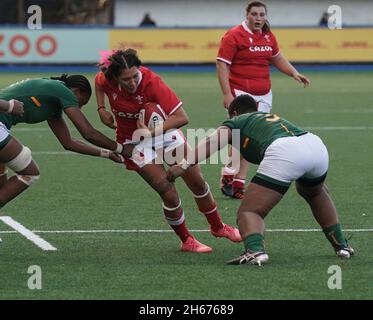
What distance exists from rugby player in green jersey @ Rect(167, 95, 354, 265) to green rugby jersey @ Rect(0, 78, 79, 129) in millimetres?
1193

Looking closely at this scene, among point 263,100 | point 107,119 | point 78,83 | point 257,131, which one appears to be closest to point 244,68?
point 263,100

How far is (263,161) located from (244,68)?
456cm

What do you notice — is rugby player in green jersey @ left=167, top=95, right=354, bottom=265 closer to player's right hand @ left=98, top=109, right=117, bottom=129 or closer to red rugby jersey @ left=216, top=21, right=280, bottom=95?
player's right hand @ left=98, top=109, right=117, bottom=129

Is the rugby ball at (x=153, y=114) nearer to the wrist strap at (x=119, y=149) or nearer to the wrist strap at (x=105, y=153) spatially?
the wrist strap at (x=119, y=149)

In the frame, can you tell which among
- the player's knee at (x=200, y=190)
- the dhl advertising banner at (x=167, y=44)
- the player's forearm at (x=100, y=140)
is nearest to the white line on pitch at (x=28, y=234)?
the player's forearm at (x=100, y=140)

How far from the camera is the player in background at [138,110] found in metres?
9.70

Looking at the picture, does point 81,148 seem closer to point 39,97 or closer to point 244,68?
point 39,97

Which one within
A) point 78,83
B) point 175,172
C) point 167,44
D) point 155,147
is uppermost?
point 78,83

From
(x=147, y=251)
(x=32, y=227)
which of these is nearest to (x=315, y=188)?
(x=147, y=251)

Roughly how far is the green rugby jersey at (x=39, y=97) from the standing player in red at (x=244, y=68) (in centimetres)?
392

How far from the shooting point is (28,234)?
10.9m

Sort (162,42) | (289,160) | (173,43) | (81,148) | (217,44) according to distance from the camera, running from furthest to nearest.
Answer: (173,43) < (162,42) < (217,44) < (81,148) < (289,160)

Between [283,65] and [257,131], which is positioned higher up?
[257,131]
